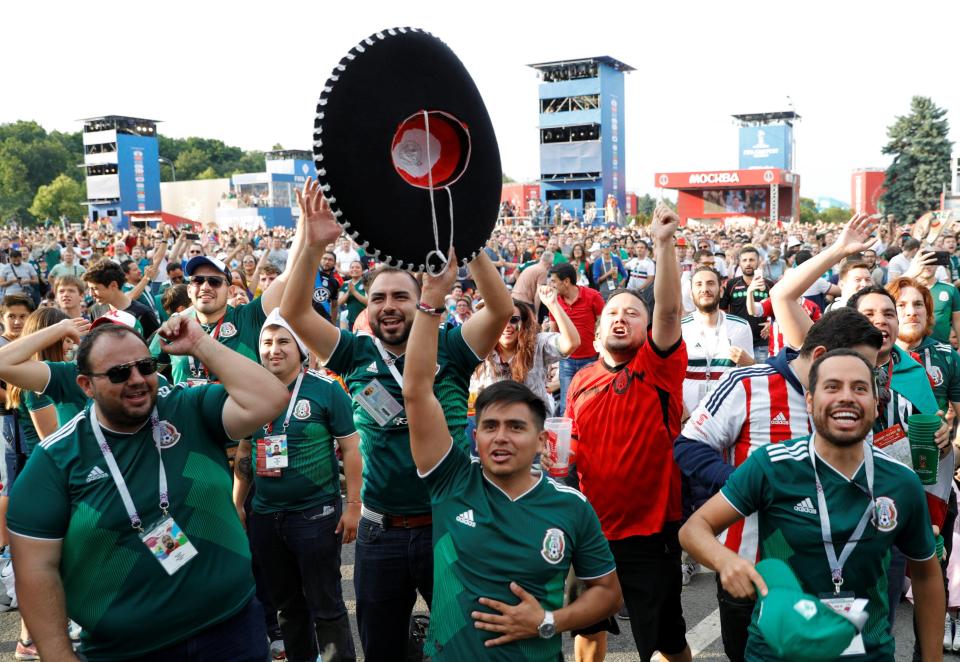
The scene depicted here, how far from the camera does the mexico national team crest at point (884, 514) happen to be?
2.57m

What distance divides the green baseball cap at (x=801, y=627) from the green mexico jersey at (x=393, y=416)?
1519 millimetres

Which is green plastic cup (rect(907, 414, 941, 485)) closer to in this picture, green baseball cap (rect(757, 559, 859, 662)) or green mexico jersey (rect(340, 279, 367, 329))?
green baseball cap (rect(757, 559, 859, 662))

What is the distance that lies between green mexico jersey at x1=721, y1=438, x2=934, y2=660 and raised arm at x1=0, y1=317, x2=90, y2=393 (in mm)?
3354

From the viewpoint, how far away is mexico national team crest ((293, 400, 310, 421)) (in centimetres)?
425

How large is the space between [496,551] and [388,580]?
0.93m

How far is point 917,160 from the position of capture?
57219 millimetres

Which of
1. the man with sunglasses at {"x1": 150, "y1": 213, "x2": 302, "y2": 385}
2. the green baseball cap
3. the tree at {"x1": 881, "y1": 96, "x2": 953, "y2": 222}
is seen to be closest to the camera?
the green baseball cap

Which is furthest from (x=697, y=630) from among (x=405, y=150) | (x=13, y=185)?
(x=13, y=185)

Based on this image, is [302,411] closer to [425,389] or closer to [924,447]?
[425,389]

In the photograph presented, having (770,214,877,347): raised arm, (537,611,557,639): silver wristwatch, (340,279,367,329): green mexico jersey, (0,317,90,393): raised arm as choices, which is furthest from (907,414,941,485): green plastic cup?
(340,279,367,329): green mexico jersey

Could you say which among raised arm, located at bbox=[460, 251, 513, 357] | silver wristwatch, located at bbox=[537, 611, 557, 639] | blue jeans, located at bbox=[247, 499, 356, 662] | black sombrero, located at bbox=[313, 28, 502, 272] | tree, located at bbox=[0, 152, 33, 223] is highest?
tree, located at bbox=[0, 152, 33, 223]

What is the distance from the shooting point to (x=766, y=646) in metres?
2.55

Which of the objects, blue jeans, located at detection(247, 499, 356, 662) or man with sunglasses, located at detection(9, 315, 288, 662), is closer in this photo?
man with sunglasses, located at detection(9, 315, 288, 662)

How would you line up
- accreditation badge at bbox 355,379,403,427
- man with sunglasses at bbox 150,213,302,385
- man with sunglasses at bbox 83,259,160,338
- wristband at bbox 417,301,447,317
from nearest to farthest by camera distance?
1. wristband at bbox 417,301,447,317
2. accreditation badge at bbox 355,379,403,427
3. man with sunglasses at bbox 150,213,302,385
4. man with sunglasses at bbox 83,259,160,338
